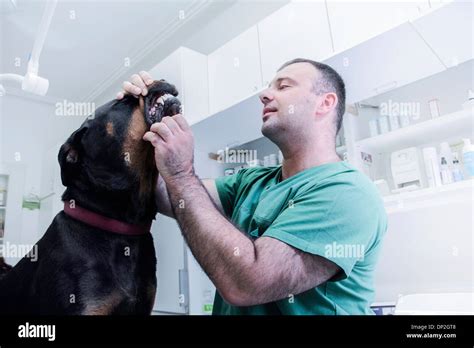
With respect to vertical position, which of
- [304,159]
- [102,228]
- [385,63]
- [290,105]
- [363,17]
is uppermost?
[363,17]

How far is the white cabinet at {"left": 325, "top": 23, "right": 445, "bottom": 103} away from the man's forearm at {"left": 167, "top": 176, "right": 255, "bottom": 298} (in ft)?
2.30

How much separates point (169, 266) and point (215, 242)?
58cm

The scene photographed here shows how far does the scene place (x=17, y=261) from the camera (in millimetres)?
611

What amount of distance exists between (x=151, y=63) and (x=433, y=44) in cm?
99

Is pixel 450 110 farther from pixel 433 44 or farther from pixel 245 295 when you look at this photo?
pixel 245 295

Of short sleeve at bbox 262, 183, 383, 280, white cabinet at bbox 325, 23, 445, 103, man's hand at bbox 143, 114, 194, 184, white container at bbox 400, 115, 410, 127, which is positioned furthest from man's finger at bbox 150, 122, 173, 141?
white container at bbox 400, 115, 410, 127

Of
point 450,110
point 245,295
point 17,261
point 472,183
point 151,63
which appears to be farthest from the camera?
point 151,63

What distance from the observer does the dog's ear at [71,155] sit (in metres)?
0.64

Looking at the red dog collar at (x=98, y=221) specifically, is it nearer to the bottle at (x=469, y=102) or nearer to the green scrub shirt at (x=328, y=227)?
the green scrub shirt at (x=328, y=227)

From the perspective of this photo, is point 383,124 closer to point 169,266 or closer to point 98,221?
point 169,266

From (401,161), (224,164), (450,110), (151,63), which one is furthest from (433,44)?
(151,63)

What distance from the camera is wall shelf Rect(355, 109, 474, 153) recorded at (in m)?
1.03

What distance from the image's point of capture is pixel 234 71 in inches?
56.0

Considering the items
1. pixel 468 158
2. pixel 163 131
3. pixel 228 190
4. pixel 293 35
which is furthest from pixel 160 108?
pixel 468 158
